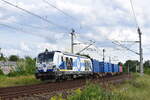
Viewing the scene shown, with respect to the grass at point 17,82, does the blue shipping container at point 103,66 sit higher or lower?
higher

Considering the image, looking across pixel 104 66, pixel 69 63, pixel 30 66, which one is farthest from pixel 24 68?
pixel 69 63

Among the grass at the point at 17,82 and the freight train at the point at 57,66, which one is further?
the grass at the point at 17,82

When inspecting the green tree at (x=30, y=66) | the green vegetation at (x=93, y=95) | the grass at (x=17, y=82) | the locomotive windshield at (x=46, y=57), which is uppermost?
the locomotive windshield at (x=46, y=57)

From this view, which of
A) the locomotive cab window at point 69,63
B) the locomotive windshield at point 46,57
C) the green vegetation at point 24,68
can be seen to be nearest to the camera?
the locomotive windshield at point 46,57

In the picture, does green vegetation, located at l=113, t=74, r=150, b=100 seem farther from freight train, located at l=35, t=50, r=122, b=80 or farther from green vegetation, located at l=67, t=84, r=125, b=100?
freight train, located at l=35, t=50, r=122, b=80

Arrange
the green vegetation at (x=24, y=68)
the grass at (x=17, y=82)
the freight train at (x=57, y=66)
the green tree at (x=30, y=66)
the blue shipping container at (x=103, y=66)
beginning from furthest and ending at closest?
1. the blue shipping container at (x=103, y=66)
2. the green tree at (x=30, y=66)
3. the green vegetation at (x=24, y=68)
4. the grass at (x=17, y=82)
5. the freight train at (x=57, y=66)

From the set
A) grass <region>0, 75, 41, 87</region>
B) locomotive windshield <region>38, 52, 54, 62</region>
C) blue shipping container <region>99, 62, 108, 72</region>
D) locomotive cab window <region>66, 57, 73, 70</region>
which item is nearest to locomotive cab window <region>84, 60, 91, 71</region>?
locomotive cab window <region>66, 57, 73, 70</region>

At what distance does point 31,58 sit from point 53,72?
23.0m

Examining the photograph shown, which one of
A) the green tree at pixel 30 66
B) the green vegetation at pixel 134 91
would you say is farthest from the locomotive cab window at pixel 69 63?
the green tree at pixel 30 66

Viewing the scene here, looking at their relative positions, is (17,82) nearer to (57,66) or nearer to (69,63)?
(57,66)

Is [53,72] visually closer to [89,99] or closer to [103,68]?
[89,99]

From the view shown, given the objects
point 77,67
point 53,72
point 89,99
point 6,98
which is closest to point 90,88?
point 89,99

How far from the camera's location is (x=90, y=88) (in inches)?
353

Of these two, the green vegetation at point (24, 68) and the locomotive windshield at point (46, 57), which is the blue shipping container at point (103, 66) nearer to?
the green vegetation at point (24, 68)
